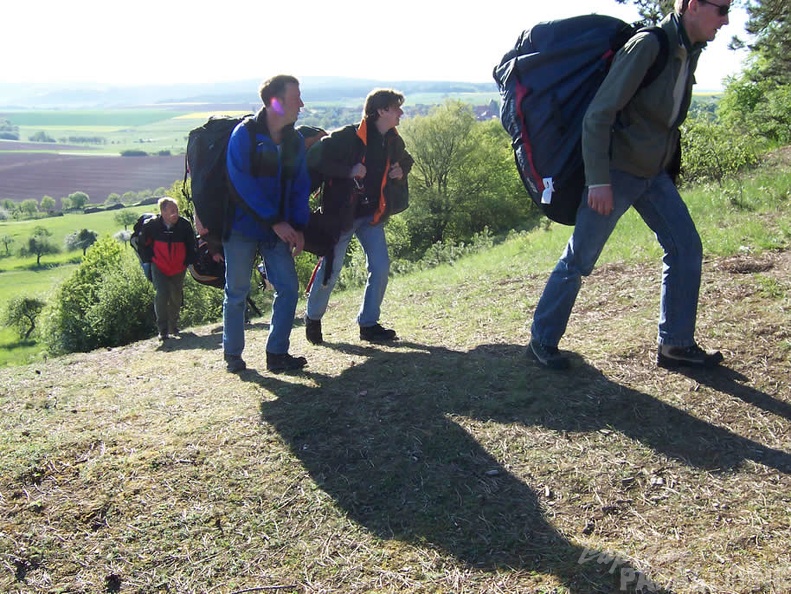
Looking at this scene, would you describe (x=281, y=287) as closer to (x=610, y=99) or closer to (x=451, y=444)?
(x=451, y=444)

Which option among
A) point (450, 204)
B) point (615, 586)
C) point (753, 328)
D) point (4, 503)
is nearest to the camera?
point (615, 586)

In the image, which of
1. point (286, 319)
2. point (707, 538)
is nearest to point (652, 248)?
point (286, 319)

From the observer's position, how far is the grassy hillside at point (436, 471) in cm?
269

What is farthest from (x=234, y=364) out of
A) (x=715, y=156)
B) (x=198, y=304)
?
(x=198, y=304)

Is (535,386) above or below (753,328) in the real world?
below

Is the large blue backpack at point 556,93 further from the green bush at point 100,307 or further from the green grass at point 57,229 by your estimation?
the green grass at point 57,229

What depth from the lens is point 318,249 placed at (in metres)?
5.43

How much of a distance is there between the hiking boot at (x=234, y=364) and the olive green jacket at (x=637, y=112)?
10.9ft

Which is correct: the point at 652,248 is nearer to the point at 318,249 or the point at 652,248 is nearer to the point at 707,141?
the point at 318,249

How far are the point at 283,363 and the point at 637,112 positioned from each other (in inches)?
130

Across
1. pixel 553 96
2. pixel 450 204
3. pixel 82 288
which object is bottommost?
pixel 82 288

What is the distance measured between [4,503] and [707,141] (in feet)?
42.3

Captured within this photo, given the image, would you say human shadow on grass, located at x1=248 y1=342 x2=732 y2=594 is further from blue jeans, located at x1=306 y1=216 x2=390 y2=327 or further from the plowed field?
the plowed field

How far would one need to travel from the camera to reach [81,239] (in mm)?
75750
